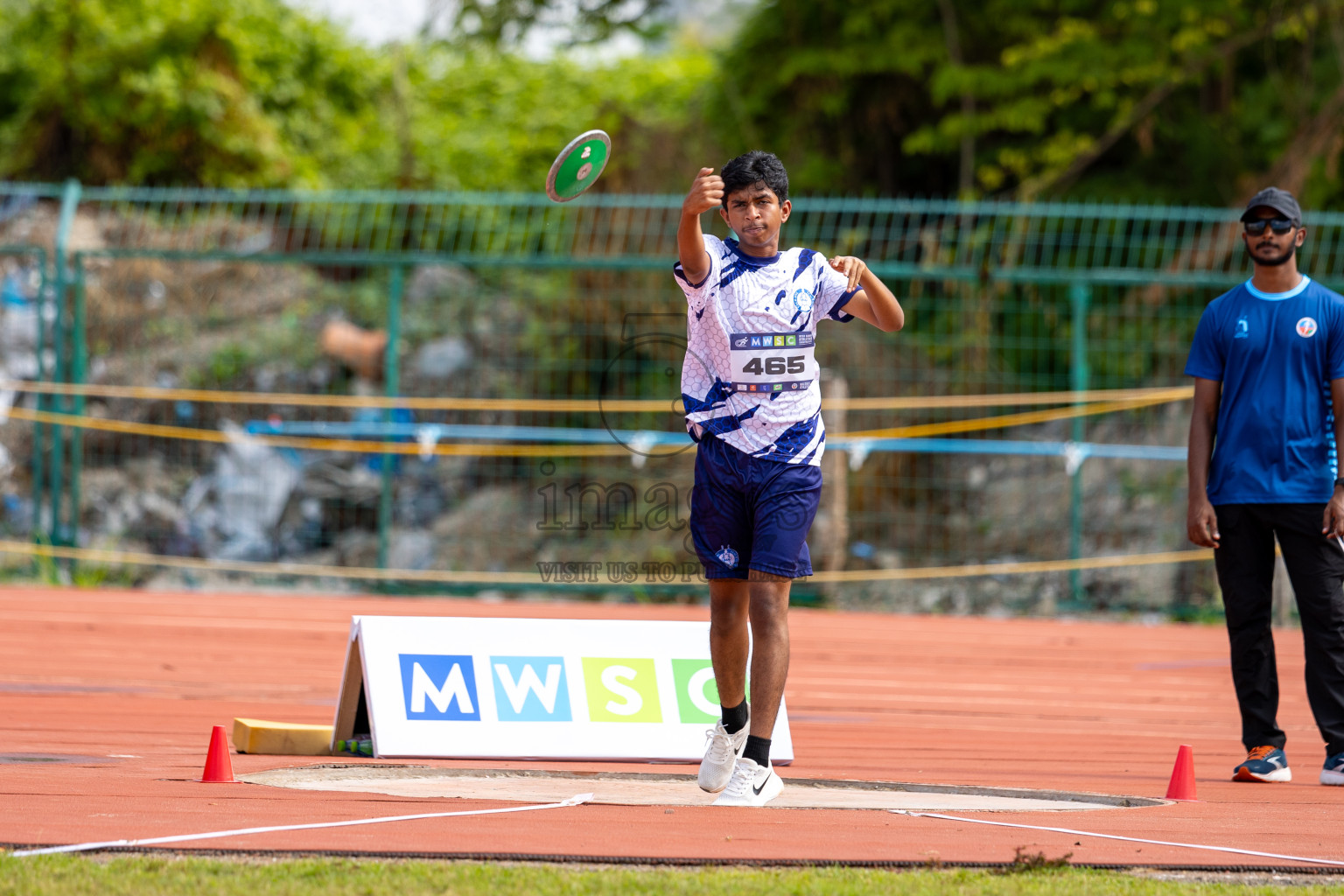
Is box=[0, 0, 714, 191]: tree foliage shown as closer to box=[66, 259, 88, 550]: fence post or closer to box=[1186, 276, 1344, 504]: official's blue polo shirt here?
box=[66, 259, 88, 550]: fence post

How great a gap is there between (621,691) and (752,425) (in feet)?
3.89

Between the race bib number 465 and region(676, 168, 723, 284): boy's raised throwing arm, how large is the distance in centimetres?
22

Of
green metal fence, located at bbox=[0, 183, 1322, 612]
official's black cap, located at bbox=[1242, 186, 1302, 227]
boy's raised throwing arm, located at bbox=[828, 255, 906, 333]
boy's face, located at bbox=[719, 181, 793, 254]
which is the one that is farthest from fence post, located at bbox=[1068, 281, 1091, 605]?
boy's face, located at bbox=[719, 181, 793, 254]

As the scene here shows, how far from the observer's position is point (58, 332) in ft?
40.3

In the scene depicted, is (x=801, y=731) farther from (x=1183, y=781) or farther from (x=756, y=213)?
(x=756, y=213)

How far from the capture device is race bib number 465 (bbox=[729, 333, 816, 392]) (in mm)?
4246

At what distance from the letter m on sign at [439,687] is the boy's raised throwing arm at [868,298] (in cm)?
172

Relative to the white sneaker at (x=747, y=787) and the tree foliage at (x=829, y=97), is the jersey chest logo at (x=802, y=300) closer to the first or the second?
the white sneaker at (x=747, y=787)

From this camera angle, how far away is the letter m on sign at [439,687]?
4.77 m

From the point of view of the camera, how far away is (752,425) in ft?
14.0

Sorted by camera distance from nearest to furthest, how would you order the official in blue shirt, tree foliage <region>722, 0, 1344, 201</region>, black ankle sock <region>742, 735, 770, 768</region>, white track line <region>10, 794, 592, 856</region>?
white track line <region>10, 794, 592, 856</region>
black ankle sock <region>742, 735, 770, 768</region>
the official in blue shirt
tree foliage <region>722, 0, 1344, 201</region>

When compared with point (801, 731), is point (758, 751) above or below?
above

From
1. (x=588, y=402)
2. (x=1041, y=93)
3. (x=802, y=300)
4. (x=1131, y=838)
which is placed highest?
(x=1041, y=93)

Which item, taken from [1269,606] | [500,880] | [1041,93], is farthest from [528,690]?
[1041,93]
